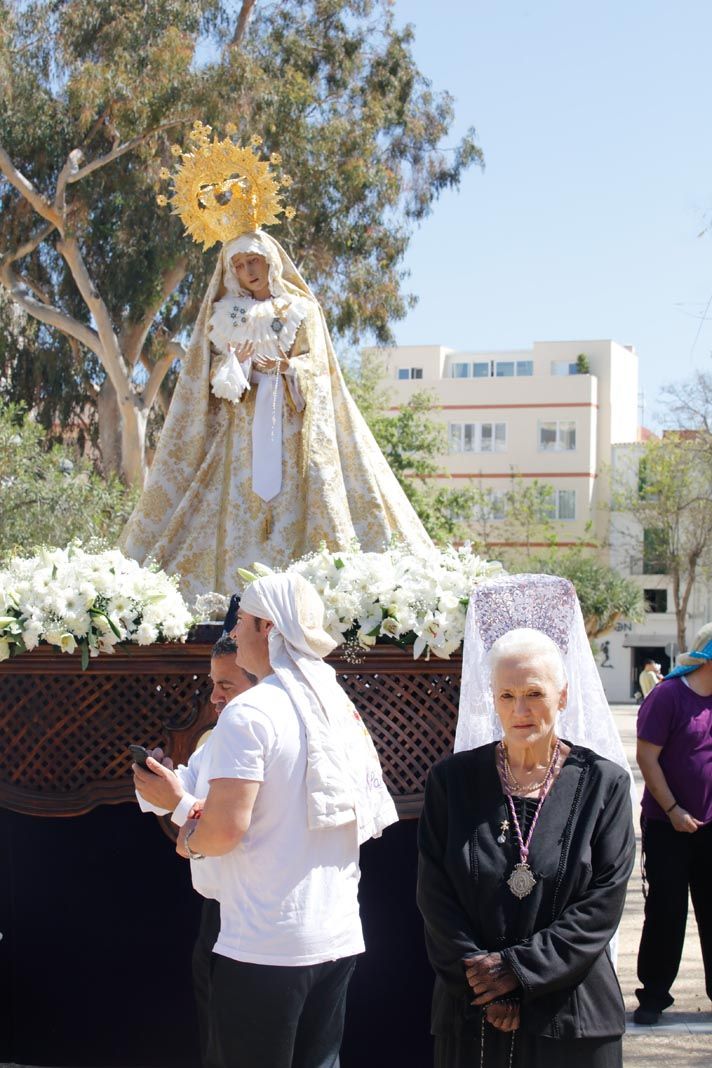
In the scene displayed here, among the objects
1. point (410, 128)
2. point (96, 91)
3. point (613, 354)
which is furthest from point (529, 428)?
point (96, 91)

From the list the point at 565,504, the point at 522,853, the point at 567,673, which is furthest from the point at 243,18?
the point at 565,504

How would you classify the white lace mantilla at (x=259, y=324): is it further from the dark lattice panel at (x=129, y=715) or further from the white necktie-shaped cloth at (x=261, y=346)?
the dark lattice panel at (x=129, y=715)

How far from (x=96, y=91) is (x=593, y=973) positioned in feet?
66.1

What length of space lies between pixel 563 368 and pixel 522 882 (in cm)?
5524

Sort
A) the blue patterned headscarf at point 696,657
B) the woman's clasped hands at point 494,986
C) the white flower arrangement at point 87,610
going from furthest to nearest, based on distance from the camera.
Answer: the blue patterned headscarf at point 696,657 → the white flower arrangement at point 87,610 → the woman's clasped hands at point 494,986

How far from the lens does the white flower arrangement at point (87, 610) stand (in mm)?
5023

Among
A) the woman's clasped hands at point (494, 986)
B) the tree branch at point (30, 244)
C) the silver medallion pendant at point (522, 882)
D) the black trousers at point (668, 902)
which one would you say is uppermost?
the tree branch at point (30, 244)

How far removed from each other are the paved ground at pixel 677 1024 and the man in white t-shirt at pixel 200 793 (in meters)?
1.75

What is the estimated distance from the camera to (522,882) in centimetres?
345

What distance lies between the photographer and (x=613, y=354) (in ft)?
186

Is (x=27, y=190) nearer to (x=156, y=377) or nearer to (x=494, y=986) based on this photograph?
(x=156, y=377)

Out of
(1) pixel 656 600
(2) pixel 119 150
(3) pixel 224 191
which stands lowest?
(1) pixel 656 600

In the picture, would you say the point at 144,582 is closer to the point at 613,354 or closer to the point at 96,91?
the point at 96,91

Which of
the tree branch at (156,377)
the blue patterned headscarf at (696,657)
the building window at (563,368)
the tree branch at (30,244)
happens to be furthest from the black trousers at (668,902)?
the building window at (563,368)
